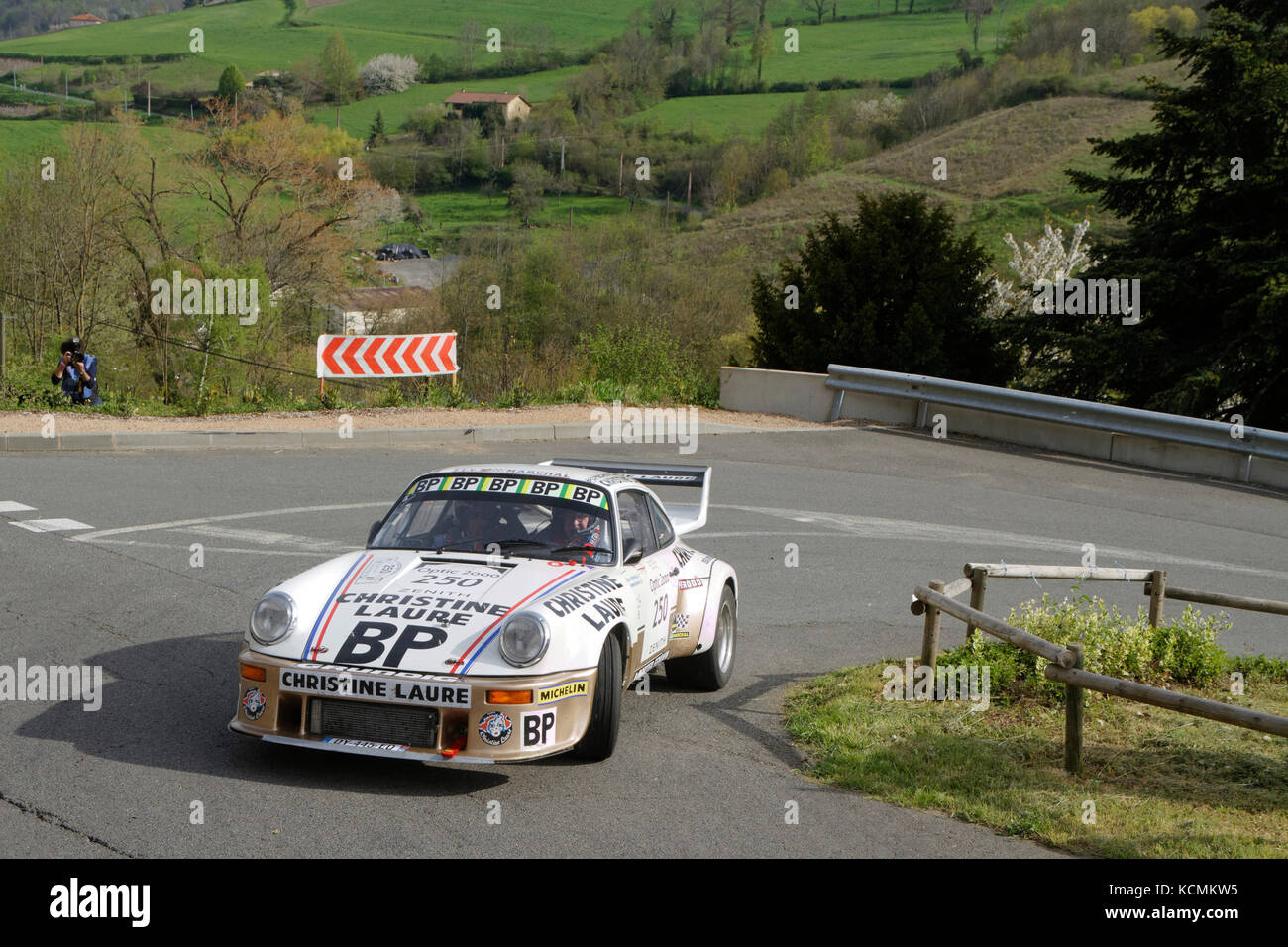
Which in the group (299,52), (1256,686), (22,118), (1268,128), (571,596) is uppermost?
(299,52)

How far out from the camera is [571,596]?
6.74m

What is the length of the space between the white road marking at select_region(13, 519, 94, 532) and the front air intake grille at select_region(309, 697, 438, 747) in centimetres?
727

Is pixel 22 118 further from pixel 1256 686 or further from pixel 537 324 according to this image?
pixel 1256 686

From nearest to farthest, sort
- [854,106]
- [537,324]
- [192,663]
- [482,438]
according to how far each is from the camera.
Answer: [192,663] → [482,438] → [537,324] → [854,106]

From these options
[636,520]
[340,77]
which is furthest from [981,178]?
[636,520]

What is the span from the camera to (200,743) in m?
6.61

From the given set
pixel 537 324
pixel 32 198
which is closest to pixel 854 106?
pixel 537 324

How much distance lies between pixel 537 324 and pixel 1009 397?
35.3 metres

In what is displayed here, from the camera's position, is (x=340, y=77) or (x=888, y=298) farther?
(x=340, y=77)

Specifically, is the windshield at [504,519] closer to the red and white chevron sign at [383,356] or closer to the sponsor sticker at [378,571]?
the sponsor sticker at [378,571]

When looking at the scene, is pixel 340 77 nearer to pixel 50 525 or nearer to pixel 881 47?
pixel 881 47

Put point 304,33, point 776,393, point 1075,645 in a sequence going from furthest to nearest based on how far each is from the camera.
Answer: point 304,33
point 776,393
point 1075,645

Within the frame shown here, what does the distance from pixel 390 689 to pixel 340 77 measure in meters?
125

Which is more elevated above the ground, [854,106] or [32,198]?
[854,106]
